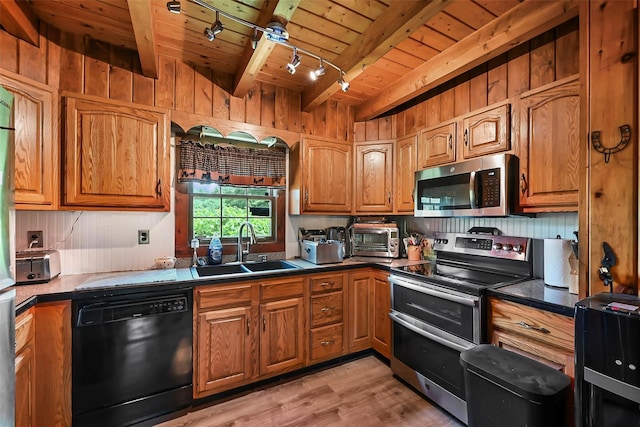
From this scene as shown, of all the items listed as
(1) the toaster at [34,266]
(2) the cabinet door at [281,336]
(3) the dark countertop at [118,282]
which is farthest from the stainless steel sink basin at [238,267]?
(1) the toaster at [34,266]

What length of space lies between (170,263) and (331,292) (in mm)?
1388

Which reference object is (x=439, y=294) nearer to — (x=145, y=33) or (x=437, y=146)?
(x=437, y=146)

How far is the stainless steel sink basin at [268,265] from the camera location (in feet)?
8.49

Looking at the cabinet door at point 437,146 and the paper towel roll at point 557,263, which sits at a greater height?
the cabinet door at point 437,146

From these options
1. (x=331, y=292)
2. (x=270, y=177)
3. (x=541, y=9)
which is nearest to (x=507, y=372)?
(x=331, y=292)

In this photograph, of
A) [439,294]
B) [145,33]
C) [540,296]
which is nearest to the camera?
[540,296]

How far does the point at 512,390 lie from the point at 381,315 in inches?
53.2

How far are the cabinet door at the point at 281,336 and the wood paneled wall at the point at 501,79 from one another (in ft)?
6.56

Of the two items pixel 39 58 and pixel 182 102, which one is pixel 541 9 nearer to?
pixel 182 102

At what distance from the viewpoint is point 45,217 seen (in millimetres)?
1957

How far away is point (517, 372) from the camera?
1311 millimetres

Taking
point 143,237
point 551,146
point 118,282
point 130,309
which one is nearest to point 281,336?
point 130,309

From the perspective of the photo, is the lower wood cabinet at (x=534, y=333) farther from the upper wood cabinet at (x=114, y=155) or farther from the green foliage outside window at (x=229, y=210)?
the upper wood cabinet at (x=114, y=155)

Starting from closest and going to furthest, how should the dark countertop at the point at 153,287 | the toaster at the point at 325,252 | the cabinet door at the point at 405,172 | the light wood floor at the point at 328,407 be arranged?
the dark countertop at the point at 153,287 < the light wood floor at the point at 328,407 < the toaster at the point at 325,252 < the cabinet door at the point at 405,172
